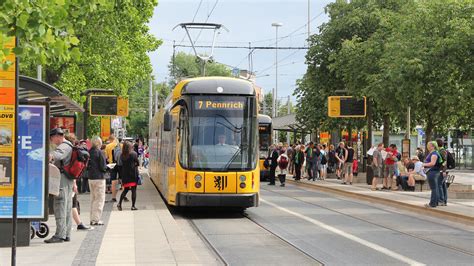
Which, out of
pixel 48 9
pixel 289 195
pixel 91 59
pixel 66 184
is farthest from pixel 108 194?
pixel 48 9

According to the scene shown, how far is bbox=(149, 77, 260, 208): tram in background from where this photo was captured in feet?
63.7

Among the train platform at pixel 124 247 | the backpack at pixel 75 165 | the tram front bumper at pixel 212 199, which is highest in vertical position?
the backpack at pixel 75 165

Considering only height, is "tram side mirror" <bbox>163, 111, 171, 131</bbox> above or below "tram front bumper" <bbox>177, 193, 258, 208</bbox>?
above

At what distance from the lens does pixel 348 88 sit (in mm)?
36625

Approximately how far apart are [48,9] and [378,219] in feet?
43.7

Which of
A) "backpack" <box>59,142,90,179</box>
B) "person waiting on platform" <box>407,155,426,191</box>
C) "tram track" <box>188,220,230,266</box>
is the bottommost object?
"tram track" <box>188,220,230,266</box>

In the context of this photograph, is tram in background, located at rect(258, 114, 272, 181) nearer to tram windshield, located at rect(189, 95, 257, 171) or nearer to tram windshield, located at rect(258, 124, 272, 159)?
tram windshield, located at rect(258, 124, 272, 159)

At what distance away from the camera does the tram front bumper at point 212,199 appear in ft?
Result: 63.5

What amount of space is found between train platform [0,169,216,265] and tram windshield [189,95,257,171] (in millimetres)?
1988

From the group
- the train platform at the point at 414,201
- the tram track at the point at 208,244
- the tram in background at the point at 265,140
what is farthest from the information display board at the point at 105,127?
the tram track at the point at 208,244

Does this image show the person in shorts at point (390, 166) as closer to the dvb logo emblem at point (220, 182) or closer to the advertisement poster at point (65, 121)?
the advertisement poster at point (65, 121)

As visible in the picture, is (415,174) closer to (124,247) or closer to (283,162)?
(283,162)

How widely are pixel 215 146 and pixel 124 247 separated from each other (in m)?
6.93

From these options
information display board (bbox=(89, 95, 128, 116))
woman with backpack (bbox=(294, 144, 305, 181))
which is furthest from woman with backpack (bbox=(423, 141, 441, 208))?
woman with backpack (bbox=(294, 144, 305, 181))
